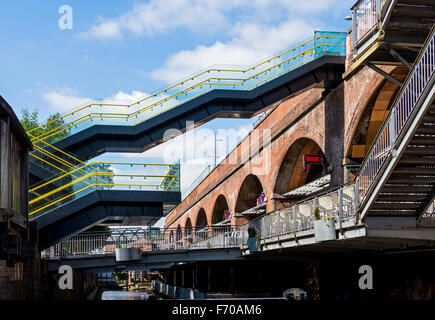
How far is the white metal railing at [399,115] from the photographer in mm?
11617

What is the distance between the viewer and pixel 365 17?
50.6 feet

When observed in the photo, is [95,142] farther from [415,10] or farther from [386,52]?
[415,10]

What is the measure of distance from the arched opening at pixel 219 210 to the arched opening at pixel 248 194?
8.01 meters

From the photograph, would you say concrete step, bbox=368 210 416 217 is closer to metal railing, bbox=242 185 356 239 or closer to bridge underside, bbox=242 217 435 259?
bridge underside, bbox=242 217 435 259

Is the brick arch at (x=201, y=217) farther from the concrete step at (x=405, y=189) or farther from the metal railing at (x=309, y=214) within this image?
the concrete step at (x=405, y=189)

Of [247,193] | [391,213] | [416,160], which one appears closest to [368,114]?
[391,213]

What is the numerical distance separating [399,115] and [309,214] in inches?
276

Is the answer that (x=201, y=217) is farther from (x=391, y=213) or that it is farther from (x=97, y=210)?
(x=391, y=213)

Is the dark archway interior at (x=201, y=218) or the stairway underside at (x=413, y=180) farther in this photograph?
the dark archway interior at (x=201, y=218)

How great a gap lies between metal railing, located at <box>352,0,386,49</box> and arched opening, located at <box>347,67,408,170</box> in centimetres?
385

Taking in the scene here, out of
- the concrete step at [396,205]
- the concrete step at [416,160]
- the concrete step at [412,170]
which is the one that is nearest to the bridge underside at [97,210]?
the concrete step at [396,205]

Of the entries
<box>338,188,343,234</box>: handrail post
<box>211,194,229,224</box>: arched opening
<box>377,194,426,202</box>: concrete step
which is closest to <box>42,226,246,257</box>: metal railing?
<box>338,188,343,234</box>: handrail post

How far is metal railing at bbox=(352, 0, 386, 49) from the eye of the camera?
14250 millimetres
